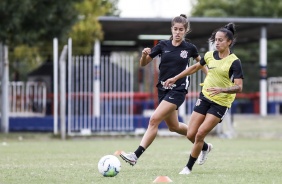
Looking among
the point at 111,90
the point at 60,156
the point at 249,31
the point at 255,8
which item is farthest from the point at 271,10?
the point at 60,156

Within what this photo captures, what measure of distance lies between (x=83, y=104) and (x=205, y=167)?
1425cm

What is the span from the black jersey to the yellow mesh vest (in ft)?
2.81

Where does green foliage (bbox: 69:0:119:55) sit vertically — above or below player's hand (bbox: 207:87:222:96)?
above

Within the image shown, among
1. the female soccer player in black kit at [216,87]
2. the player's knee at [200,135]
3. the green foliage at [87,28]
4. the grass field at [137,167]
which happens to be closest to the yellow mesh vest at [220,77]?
the female soccer player in black kit at [216,87]

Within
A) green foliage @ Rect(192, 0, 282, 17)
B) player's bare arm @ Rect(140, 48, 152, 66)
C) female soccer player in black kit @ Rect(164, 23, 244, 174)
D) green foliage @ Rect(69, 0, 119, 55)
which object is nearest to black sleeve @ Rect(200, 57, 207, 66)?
female soccer player in black kit @ Rect(164, 23, 244, 174)

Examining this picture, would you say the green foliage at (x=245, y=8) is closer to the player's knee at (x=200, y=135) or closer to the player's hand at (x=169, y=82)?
the player's hand at (x=169, y=82)

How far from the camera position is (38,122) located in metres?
27.5

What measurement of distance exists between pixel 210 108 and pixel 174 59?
1.22 m

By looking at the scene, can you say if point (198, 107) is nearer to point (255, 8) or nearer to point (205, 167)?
point (205, 167)

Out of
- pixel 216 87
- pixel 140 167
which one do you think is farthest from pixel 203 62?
pixel 140 167

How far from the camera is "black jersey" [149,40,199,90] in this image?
12.8 m

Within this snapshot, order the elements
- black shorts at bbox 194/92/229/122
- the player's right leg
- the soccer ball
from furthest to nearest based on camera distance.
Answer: the player's right leg, black shorts at bbox 194/92/229/122, the soccer ball

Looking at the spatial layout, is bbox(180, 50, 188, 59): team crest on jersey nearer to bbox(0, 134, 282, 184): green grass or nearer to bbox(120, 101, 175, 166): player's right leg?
bbox(120, 101, 175, 166): player's right leg

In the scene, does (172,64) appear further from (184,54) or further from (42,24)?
(42,24)
